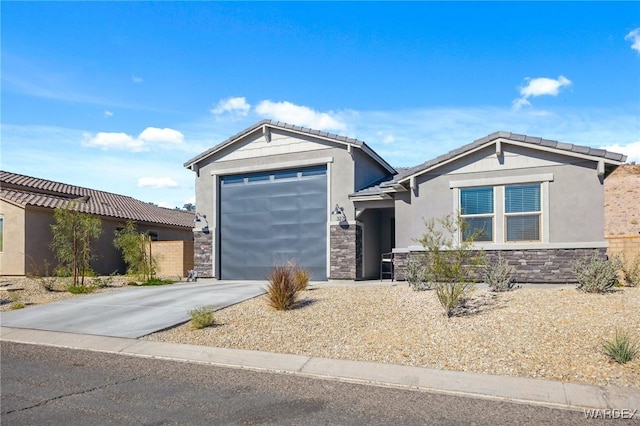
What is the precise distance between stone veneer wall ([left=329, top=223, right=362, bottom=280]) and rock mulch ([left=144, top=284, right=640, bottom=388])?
5.67 metres

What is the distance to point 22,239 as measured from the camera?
72.9ft

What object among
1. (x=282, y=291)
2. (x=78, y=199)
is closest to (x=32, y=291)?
(x=78, y=199)

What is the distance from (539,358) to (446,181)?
8328 mm

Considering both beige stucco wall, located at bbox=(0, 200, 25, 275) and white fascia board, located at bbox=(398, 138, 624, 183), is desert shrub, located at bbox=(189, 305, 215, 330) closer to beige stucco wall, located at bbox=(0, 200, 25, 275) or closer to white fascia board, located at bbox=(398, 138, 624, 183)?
white fascia board, located at bbox=(398, 138, 624, 183)

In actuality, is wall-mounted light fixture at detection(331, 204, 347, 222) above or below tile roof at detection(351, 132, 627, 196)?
below

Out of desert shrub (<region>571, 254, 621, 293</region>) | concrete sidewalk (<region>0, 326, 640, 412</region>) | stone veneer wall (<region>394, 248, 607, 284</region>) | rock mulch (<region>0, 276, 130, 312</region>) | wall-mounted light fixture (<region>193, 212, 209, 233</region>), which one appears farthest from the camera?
wall-mounted light fixture (<region>193, 212, 209, 233</region>)

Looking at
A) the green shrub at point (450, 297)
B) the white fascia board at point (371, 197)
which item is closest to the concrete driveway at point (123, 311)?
the white fascia board at point (371, 197)

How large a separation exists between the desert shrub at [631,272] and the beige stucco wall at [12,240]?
73.4 feet

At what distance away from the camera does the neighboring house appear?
22328 mm

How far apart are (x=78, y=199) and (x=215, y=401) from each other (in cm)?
1987

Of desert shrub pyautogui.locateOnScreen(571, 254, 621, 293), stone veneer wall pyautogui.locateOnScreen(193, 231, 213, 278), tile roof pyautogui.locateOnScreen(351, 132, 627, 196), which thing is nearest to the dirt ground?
tile roof pyautogui.locateOnScreen(351, 132, 627, 196)

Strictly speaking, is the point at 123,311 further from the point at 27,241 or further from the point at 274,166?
the point at 27,241

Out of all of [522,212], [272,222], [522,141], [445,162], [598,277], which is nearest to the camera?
[598,277]

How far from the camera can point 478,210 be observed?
1519 cm
